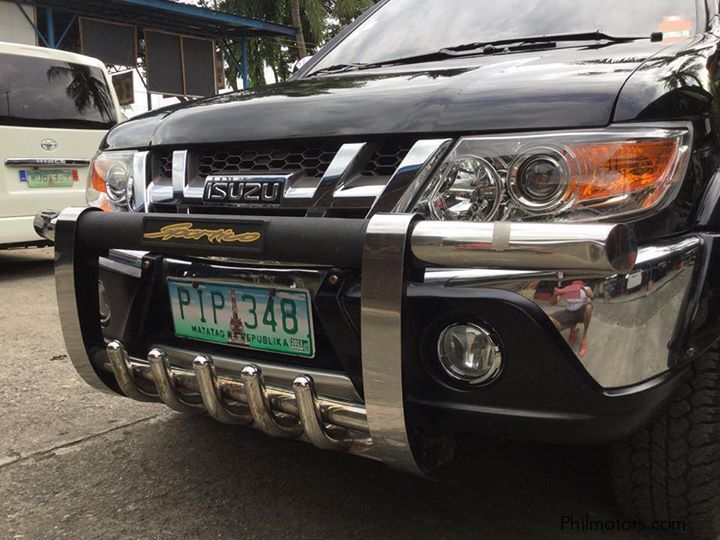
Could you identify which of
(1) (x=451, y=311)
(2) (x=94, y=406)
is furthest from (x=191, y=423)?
(1) (x=451, y=311)

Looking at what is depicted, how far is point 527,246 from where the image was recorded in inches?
51.3

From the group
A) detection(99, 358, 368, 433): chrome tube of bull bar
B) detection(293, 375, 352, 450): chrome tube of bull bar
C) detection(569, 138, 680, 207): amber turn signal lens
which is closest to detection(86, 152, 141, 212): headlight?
detection(99, 358, 368, 433): chrome tube of bull bar

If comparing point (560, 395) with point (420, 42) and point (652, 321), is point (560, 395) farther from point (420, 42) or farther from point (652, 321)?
point (420, 42)

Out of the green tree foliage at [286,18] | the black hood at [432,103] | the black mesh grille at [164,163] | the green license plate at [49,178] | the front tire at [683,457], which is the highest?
the green tree foliage at [286,18]

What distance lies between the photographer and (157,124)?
7.00ft

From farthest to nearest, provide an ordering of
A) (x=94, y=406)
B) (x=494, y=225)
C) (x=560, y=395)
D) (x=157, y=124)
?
(x=94, y=406)
(x=157, y=124)
(x=560, y=395)
(x=494, y=225)

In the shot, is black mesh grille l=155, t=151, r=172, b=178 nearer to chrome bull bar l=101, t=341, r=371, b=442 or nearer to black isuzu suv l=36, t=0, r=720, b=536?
black isuzu suv l=36, t=0, r=720, b=536

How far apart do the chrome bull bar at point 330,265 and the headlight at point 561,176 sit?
21 centimetres

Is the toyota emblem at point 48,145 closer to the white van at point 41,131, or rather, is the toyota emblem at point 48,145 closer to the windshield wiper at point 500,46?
the white van at point 41,131

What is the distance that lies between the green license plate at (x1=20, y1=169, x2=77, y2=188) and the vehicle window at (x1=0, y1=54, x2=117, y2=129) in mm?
396

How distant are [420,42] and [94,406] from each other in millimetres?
2055

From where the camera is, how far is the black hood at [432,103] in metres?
1.55

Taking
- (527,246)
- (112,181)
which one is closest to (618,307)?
(527,246)


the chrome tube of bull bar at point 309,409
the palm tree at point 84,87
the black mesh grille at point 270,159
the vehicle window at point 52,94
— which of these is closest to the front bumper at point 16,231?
the vehicle window at point 52,94
